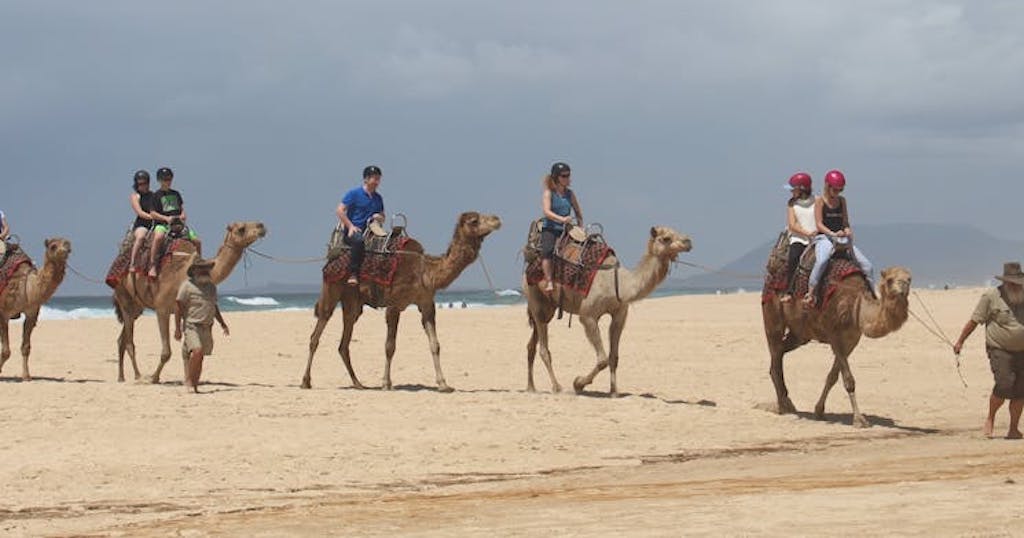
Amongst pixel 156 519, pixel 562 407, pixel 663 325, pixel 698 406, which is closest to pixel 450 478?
pixel 156 519

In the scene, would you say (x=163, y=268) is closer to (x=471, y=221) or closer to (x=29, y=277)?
(x=29, y=277)

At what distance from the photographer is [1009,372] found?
15742 millimetres

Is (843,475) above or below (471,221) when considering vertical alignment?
below

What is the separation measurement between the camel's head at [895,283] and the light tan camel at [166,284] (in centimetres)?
782

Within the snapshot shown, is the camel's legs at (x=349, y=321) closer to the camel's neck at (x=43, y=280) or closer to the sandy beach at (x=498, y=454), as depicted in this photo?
the sandy beach at (x=498, y=454)

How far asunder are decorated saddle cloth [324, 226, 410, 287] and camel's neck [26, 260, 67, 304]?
13.6ft

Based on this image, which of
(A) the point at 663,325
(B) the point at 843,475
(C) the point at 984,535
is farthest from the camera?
(A) the point at 663,325

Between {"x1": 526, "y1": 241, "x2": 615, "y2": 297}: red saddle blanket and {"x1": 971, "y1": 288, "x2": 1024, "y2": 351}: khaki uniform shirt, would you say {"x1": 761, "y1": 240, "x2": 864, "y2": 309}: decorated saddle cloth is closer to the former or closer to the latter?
{"x1": 971, "y1": 288, "x2": 1024, "y2": 351}: khaki uniform shirt

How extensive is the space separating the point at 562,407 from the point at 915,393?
703cm

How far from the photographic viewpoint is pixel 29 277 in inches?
827

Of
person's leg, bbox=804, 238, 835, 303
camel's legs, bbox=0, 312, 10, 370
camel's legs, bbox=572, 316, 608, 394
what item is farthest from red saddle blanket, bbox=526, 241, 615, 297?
camel's legs, bbox=0, 312, 10, 370

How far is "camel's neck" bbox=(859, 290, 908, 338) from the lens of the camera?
15.9 metres

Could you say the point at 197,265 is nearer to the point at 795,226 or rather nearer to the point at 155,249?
the point at 155,249

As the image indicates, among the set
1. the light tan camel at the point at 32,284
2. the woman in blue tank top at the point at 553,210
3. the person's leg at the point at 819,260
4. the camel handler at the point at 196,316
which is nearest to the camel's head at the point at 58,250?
the light tan camel at the point at 32,284
